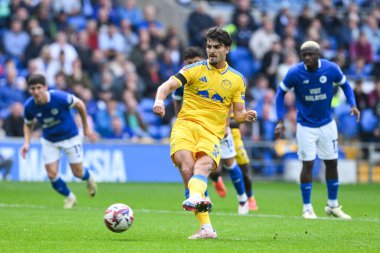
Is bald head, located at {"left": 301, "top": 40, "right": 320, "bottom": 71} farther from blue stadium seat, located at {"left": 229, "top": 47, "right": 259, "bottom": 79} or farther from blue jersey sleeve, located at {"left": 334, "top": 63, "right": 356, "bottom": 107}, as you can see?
blue stadium seat, located at {"left": 229, "top": 47, "right": 259, "bottom": 79}

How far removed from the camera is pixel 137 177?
973 inches

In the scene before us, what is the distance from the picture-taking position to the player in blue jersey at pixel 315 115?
14.8m

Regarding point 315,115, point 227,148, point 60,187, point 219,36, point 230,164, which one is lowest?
point 60,187

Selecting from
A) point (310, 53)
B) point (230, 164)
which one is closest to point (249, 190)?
point (230, 164)

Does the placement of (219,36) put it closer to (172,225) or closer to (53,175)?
(172,225)

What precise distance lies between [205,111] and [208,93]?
0.71ft

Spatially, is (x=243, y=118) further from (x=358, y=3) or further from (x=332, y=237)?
(x=358, y=3)

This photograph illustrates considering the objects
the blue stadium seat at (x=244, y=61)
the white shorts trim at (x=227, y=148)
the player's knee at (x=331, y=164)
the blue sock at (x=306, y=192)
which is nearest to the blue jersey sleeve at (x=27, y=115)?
the white shorts trim at (x=227, y=148)

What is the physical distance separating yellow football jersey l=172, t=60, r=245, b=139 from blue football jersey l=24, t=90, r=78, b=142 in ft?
18.2

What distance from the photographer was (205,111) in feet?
37.4

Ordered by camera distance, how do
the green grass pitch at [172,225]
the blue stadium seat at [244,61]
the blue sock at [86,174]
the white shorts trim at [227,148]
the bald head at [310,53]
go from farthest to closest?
the blue stadium seat at [244,61]
the blue sock at [86,174]
the white shorts trim at [227,148]
the bald head at [310,53]
the green grass pitch at [172,225]

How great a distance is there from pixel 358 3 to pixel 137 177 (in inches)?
515

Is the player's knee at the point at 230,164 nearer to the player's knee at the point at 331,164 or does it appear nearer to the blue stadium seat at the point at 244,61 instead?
the player's knee at the point at 331,164

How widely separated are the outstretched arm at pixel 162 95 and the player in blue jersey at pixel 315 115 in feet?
13.4
